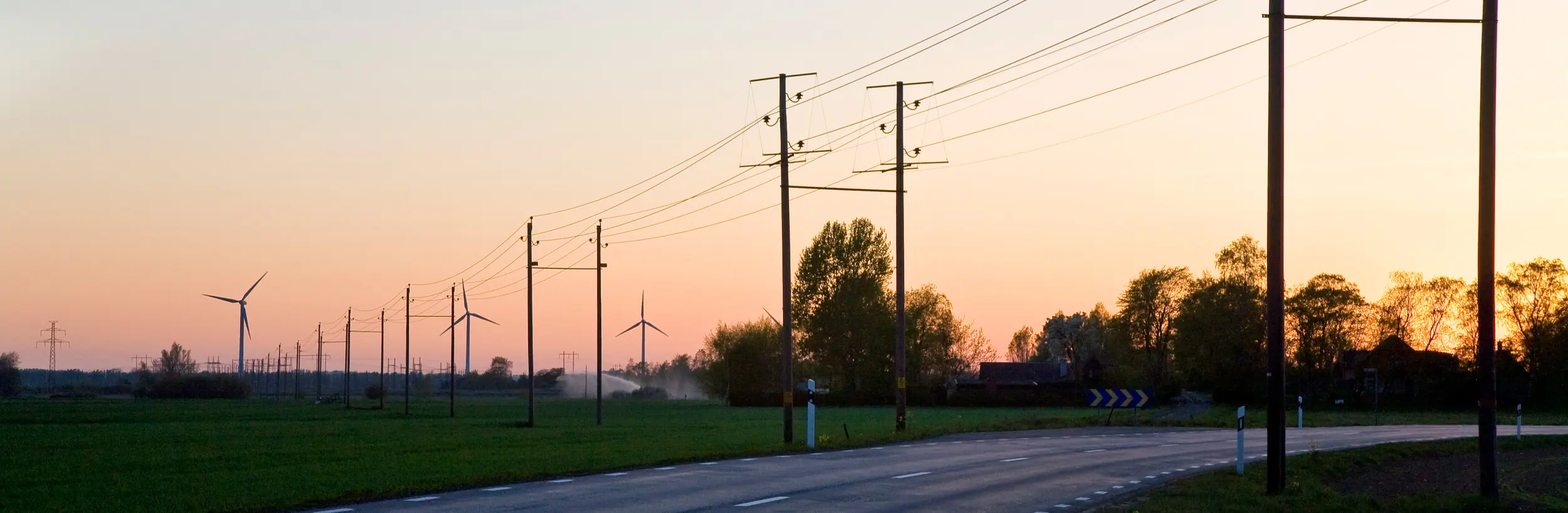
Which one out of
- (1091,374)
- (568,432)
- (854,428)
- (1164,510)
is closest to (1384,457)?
(1164,510)

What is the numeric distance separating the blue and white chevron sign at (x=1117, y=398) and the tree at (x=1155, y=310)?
60.5 metres

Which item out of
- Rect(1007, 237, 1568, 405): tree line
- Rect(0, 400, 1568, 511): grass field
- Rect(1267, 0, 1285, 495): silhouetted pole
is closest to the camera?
Rect(1267, 0, 1285, 495): silhouetted pole

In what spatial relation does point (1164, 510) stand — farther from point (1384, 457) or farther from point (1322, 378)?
point (1322, 378)

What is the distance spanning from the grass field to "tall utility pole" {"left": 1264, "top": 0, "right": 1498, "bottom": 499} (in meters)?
11.4

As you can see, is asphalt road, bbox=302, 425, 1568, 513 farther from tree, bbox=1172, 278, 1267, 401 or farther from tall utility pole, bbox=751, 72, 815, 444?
tree, bbox=1172, 278, 1267, 401

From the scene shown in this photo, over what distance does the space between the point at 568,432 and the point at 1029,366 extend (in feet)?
275

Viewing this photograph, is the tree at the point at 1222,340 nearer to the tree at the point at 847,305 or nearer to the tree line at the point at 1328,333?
the tree line at the point at 1328,333

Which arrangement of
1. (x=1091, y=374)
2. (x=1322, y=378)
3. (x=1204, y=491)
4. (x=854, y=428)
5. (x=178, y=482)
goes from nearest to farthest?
(x=1204, y=491) → (x=178, y=482) → (x=854, y=428) → (x=1322, y=378) → (x=1091, y=374)

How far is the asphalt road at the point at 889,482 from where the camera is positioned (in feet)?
53.7

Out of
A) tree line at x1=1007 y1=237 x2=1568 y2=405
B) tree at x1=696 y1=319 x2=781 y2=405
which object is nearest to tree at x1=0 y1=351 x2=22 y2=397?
tree at x1=696 y1=319 x2=781 y2=405

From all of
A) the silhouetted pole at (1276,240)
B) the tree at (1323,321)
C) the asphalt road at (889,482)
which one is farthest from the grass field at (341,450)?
the tree at (1323,321)

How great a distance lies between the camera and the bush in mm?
160500

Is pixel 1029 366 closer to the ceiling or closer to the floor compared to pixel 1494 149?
closer to the floor

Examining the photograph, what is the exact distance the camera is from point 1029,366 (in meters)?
124
